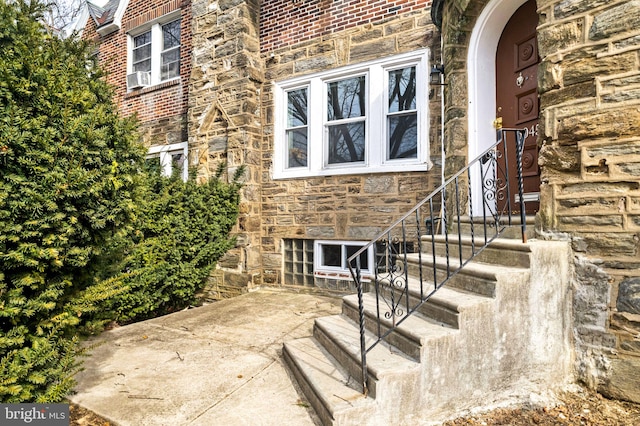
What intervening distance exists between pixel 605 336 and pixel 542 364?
1.71ft

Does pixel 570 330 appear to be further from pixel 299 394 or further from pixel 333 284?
pixel 333 284

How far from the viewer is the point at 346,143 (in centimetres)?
648

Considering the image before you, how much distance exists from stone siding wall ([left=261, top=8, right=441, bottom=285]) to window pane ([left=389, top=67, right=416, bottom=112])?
0.85 feet

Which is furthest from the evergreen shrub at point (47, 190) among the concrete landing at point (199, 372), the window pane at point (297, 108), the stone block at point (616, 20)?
the window pane at point (297, 108)

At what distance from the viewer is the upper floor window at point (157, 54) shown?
8.59 m

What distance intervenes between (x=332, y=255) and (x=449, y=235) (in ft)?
8.08

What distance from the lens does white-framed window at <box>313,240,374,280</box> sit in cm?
627

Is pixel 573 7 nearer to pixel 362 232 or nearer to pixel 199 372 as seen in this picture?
pixel 362 232

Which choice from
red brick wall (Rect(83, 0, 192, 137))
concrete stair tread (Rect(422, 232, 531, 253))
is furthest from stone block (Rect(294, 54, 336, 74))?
concrete stair tread (Rect(422, 232, 531, 253))

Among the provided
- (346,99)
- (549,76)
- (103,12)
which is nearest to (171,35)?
(103,12)

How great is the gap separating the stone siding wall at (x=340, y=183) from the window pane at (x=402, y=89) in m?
0.26

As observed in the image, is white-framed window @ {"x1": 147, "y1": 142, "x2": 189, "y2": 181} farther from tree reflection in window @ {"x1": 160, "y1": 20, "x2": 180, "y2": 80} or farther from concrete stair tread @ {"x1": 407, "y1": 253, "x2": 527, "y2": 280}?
concrete stair tread @ {"x1": 407, "y1": 253, "x2": 527, "y2": 280}

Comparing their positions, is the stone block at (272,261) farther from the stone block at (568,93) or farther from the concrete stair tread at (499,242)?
the stone block at (568,93)

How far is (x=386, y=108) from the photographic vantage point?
6.04 meters
